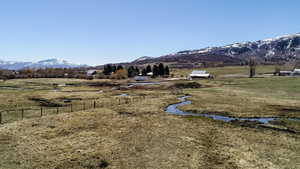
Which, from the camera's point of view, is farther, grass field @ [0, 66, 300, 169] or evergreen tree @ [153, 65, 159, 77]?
evergreen tree @ [153, 65, 159, 77]

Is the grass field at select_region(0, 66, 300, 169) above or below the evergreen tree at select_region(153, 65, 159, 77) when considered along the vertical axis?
below

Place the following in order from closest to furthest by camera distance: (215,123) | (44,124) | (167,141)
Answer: (167,141) < (44,124) < (215,123)

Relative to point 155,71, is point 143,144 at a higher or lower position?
lower

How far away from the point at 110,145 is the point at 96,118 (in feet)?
44.1

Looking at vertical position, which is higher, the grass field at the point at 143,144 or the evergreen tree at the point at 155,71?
the evergreen tree at the point at 155,71

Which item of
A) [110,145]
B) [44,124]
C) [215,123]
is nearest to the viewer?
[110,145]

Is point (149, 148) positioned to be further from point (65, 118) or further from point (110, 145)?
point (65, 118)

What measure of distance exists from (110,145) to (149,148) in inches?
174

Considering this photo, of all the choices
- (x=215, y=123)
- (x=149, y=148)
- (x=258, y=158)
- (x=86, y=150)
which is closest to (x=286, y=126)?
(x=215, y=123)

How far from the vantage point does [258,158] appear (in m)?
19.1

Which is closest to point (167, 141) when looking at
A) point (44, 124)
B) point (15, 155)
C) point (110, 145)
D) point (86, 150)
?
point (110, 145)

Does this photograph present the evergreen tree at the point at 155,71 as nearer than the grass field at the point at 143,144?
No

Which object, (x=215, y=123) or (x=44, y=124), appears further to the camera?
(x=215, y=123)

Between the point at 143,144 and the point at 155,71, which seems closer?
the point at 143,144
